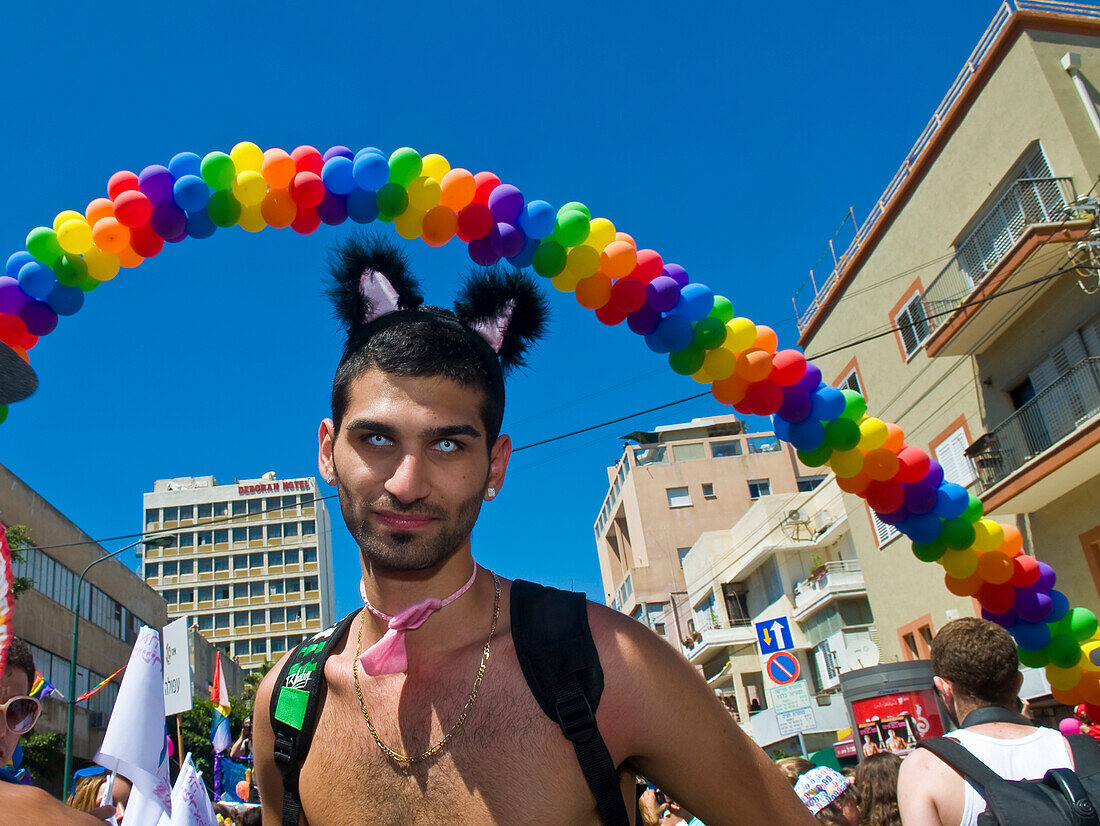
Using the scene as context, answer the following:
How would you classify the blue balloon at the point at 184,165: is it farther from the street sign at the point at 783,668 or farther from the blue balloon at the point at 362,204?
the street sign at the point at 783,668

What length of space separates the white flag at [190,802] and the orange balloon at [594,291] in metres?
3.28

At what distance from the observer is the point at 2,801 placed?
4.53 feet

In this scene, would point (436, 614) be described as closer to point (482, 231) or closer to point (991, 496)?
point (482, 231)

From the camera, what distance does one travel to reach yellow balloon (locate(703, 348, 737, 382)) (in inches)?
202

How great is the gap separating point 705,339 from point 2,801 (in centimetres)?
418

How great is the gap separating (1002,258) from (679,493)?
143ft

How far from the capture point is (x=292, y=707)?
2527mm

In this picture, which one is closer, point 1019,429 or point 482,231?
point 482,231

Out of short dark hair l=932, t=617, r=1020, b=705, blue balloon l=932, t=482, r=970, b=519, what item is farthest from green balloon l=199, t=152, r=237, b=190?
blue balloon l=932, t=482, r=970, b=519

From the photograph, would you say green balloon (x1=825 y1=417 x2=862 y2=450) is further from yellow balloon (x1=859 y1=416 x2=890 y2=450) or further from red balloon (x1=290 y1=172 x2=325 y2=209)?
red balloon (x1=290 y1=172 x2=325 y2=209)

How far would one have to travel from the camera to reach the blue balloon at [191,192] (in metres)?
4.38

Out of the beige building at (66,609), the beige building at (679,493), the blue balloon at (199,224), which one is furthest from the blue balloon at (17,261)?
the beige building at (679,493)

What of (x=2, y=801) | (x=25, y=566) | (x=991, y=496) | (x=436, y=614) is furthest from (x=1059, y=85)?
(x=25, y=566)

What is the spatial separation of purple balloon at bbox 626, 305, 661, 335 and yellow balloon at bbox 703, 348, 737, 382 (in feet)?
1.13
